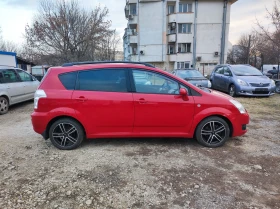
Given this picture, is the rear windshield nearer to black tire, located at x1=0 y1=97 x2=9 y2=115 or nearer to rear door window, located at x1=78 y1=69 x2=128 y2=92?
rear door window, located at x1=78 y1=69 x2=128 y2=92

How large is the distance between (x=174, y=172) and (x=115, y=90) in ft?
5.88

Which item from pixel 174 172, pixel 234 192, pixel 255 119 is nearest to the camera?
pixel 234 192

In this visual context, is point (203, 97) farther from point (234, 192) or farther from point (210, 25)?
point (210, 25)

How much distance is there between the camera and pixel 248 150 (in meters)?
3.86

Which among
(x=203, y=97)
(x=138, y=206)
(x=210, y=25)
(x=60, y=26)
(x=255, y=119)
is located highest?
(x=210, y=25)

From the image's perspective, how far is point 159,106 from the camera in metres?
3.78

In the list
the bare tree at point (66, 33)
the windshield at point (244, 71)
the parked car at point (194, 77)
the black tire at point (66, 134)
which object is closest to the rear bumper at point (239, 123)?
the black tire at point (66, 134)

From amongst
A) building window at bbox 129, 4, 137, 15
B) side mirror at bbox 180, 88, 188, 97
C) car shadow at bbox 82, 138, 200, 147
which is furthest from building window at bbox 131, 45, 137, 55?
side mirror at bbox 180, 88, 188, 97

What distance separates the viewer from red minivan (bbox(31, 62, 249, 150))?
3770 millimetres

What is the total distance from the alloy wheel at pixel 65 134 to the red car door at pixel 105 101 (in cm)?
28

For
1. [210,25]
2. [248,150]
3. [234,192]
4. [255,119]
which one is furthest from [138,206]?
[210,25]

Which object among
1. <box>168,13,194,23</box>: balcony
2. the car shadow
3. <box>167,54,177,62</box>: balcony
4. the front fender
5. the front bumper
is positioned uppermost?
<box>168,13,194,23</box>: balcony

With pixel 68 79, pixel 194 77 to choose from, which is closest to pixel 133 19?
pixel 194 77

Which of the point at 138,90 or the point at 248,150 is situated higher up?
the point at 138,90
